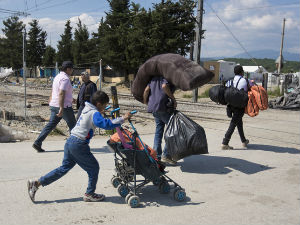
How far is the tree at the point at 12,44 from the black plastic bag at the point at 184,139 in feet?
177

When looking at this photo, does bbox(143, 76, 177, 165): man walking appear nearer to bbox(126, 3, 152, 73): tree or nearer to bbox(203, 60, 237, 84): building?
bbox(126, 3, 152, 73): tree

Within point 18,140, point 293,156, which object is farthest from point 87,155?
point 293,156

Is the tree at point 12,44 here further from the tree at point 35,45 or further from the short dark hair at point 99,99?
the short dark hair at point 99,99

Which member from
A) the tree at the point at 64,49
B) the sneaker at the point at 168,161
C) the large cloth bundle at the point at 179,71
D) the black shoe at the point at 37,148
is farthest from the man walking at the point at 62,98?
the tree at the point at 64,49

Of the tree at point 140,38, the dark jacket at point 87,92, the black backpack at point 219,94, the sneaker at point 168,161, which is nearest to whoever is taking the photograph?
the sneaker at point 168,161

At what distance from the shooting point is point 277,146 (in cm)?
793

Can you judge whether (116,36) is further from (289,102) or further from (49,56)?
(289,102)

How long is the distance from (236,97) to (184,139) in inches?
87.3

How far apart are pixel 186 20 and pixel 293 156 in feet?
99.0

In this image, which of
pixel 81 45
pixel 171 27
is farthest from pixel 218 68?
pixel 81 45

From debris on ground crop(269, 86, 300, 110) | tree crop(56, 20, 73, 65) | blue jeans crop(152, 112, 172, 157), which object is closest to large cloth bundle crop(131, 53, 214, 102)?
blue jeans crop(152, 112, 172, 157)

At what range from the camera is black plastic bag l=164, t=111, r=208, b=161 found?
202 inches

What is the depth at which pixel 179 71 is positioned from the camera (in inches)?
209

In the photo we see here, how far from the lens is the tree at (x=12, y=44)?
5438 centimetres
